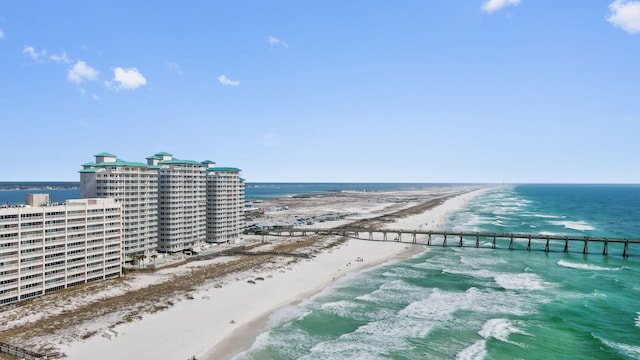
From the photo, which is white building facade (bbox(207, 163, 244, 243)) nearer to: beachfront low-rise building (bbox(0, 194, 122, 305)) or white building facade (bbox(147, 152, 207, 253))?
white building facade (bbox(147, 152, 207, 253))

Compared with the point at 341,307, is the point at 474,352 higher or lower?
lower

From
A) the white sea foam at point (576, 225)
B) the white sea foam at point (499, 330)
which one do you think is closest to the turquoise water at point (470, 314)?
the white sea foam at point (499, 330)

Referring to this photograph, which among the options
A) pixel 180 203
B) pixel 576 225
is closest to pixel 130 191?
pixel 180 203

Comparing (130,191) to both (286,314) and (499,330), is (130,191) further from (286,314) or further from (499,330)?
(499,330)

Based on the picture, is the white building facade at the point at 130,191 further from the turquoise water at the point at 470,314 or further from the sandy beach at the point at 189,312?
the turquoise water at the point at 470,314

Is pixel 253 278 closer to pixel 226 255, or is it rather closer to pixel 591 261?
pixel 226 255

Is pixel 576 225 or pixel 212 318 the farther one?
pixel 576 225

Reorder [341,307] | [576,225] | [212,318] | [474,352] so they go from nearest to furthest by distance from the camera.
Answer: [474,352] < [212,318] < [341,307] < [576,225]

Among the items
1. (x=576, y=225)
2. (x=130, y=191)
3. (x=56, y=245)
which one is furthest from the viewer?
(x=576, y=225)
